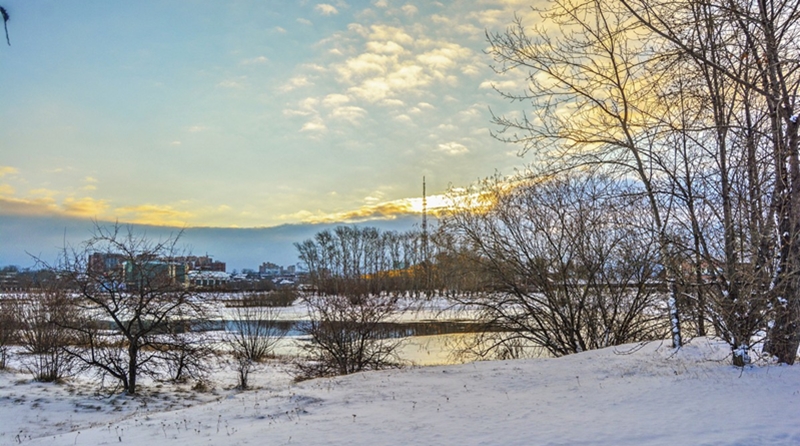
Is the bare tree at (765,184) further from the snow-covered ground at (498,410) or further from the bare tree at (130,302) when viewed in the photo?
the bare tree at (130,302)

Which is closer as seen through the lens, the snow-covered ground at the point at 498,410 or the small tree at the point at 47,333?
the snow-covered ground at the point at 498,410

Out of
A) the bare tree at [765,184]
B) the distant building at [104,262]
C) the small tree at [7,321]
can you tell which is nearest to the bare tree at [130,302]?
the distant building at [104,262]

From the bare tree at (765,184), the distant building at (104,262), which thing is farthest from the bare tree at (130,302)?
the bare tree at (765,184)

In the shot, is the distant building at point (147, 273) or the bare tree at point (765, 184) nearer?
the bare tree at point (765, 184)

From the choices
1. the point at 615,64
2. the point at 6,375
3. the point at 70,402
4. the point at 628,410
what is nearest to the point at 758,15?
the point at 615,64

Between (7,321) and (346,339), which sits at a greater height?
(7,321)

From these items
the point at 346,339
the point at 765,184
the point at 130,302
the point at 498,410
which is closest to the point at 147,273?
the point at 130,302

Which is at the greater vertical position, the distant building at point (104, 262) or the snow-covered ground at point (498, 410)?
the distant building at point (104, 262)

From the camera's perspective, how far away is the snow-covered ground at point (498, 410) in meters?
6.15

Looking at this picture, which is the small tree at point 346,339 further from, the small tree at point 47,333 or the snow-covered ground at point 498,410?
the small tree at point 47,333

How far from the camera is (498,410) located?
24.6 ft

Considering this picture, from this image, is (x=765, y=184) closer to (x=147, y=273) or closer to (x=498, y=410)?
(x=498, y=410)

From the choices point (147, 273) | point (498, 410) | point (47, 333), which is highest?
point (147, 273)

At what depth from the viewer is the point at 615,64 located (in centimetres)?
1055
